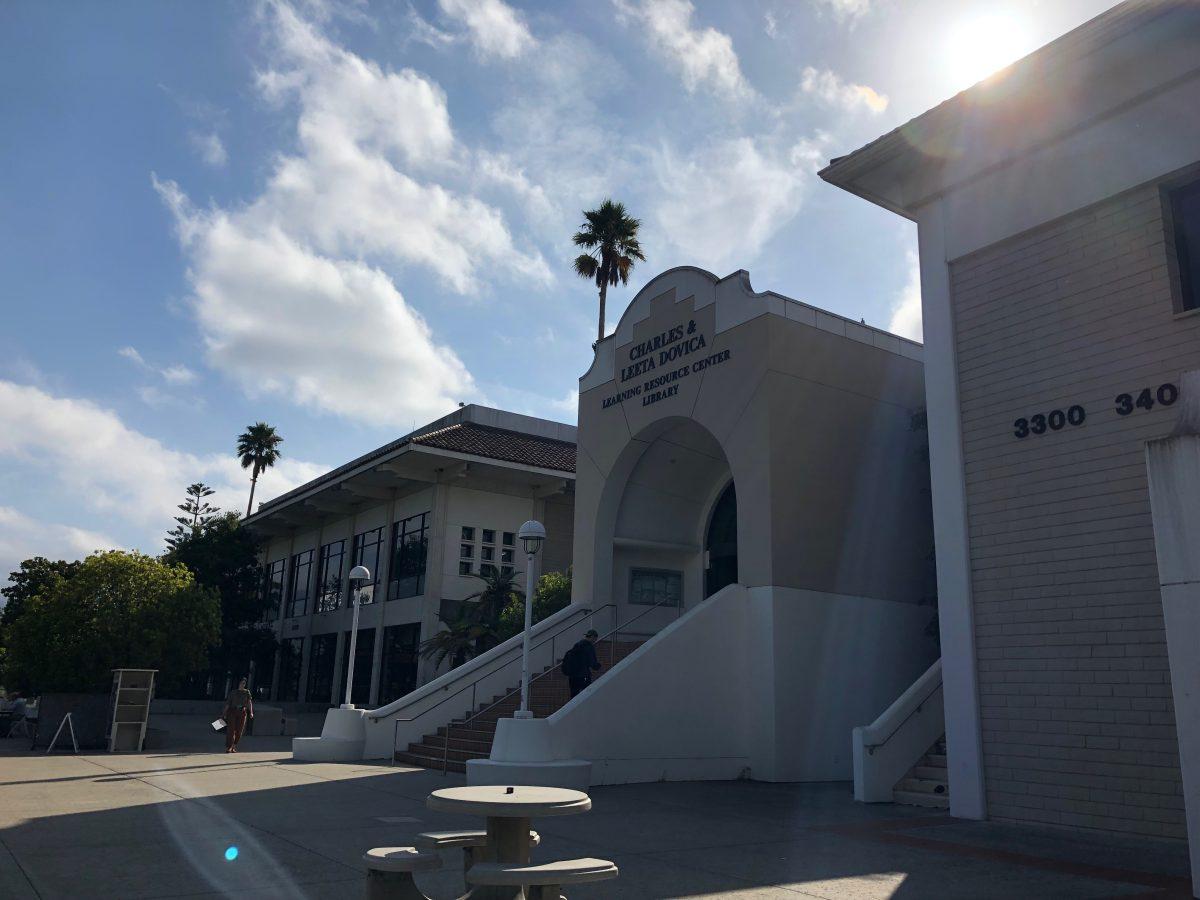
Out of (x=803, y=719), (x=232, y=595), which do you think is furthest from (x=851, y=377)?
(x=232, y=595)

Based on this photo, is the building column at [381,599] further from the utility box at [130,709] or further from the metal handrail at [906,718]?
the metal handrail at [906,718]

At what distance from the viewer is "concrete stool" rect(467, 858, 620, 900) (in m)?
4.97

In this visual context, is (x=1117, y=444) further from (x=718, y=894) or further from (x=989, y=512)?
(x=718, y=894)

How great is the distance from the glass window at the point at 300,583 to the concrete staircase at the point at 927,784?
30.9 metres

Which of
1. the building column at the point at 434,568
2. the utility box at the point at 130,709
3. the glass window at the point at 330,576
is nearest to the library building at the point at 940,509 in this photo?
the utility box at the point at 130,709

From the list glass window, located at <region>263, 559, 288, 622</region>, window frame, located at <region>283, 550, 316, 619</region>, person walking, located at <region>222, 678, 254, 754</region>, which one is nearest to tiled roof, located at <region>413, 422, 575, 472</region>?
window frame, located at <region>283, 550, 316, 619</region>

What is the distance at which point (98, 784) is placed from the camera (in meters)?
12.9

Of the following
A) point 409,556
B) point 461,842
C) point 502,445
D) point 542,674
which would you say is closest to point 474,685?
point 542,674

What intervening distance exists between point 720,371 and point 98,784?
12619mm

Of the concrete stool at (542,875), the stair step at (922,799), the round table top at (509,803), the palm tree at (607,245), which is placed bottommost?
the stair step at (922,799)

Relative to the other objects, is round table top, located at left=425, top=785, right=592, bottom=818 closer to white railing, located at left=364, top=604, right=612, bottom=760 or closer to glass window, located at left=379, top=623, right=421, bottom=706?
white railing, located at left=364, top=604, right=612, bottom=760

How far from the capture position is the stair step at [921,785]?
12891 mm

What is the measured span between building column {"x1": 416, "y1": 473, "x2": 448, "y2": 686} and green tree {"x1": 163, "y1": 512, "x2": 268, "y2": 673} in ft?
40.9

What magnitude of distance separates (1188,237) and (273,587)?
1584 inches
